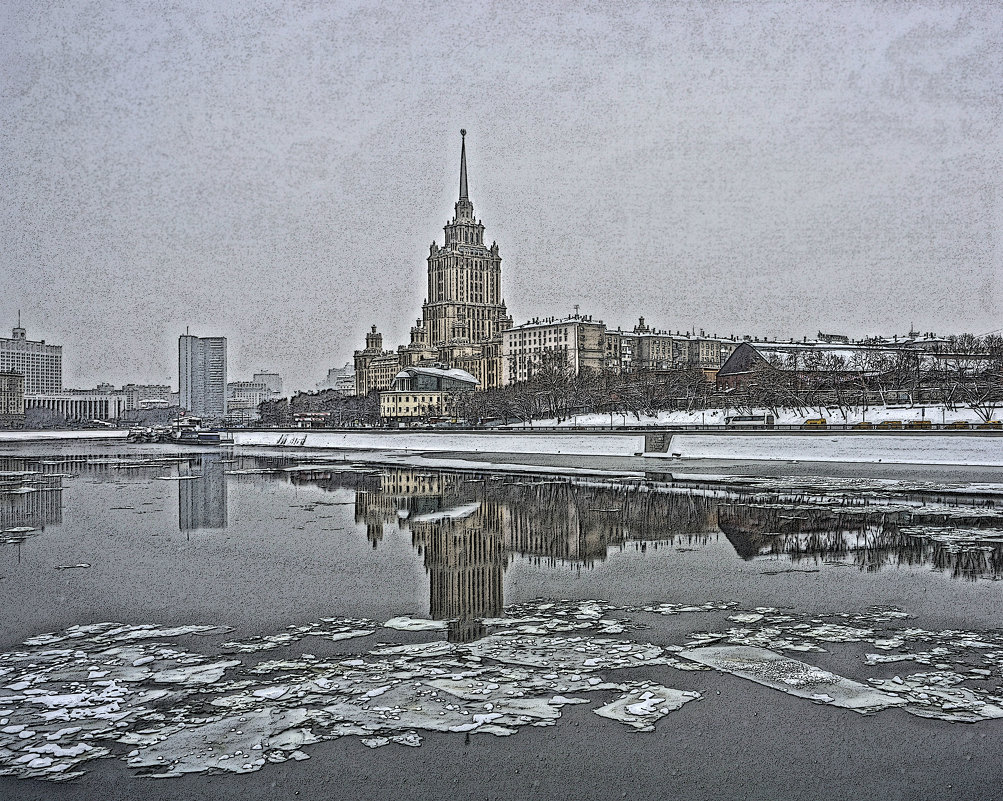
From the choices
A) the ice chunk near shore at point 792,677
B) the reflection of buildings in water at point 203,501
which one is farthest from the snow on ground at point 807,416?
the ice chunk near shore at point 792,677

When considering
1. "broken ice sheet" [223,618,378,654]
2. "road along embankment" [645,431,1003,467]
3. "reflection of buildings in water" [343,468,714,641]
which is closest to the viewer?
"broken ice sheet" [223,618,378,654]

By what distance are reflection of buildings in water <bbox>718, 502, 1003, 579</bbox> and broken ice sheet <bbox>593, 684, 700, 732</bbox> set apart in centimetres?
868

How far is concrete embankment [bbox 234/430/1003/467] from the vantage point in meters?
43.2

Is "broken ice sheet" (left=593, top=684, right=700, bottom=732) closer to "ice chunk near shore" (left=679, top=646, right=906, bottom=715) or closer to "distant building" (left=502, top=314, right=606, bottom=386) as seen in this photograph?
"ice chunk near shore" (left=679, top=646, right=906, bottom=715)

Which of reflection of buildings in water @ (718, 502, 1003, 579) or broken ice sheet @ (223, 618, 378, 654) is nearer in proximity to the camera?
broken ice sheet @ (223, 618, 378, 654)

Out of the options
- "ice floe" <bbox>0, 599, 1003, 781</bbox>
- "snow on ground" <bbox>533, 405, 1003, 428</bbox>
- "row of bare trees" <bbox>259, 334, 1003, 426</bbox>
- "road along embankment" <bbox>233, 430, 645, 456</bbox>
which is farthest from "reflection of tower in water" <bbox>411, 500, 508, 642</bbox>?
"row of bare trees" <bbox>259, 334, 1003, 426</bbox>

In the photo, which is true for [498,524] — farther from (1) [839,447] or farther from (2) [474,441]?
(2) [474,441]

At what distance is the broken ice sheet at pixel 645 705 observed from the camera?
28.9 feet

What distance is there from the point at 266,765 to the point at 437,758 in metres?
1.55

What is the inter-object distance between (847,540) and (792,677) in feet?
36.9

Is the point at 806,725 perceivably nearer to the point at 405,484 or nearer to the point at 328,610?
the point at 328,610

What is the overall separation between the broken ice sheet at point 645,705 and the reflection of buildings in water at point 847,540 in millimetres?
8679

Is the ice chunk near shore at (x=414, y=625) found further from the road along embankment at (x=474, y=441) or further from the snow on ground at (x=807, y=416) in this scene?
the snow on ground at (x=807, y=416)

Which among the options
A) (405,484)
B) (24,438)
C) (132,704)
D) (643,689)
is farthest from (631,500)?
(24,438)
